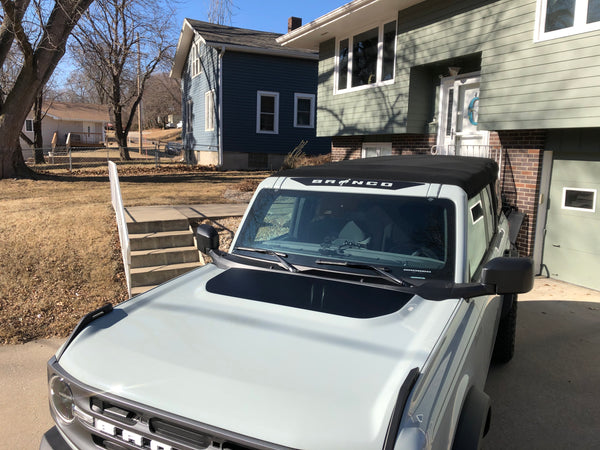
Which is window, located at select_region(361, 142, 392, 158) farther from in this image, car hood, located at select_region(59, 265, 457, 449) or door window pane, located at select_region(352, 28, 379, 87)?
car hood, located at select_region(59, 265, 457, 449)

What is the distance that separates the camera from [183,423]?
5.59ft

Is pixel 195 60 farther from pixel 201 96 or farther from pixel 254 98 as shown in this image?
pixel 254 98

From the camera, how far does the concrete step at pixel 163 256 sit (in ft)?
21.4

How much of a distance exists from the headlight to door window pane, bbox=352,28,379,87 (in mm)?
10816

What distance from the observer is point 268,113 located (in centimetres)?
2062

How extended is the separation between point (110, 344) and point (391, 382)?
4.28 ft

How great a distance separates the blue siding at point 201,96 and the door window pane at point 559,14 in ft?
48.7

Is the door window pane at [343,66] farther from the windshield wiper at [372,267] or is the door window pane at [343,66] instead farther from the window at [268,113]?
the windshield wiper at [372,267]

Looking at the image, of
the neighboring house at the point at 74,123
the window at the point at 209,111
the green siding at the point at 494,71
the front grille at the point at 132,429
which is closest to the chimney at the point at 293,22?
the window at the point at 209,111

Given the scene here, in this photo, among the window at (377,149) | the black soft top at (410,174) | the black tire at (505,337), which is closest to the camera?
the black soft top at (410,174)

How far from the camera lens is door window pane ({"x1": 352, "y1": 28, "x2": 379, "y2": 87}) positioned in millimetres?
11531

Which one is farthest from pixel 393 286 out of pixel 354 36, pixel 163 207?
pixel 354 36

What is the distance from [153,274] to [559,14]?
7.24 m

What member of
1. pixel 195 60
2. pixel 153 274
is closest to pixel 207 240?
pixel 153 274
